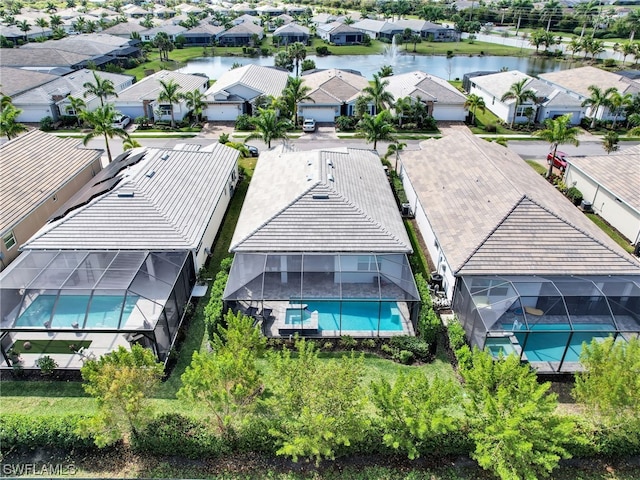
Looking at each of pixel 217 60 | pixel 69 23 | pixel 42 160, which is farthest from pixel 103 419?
pixel 69 23

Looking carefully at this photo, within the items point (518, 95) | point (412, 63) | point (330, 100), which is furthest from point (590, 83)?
point (412, 63)

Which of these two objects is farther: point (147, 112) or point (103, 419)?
point (147, 112)

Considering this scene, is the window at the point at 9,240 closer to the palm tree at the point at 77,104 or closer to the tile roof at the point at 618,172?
the palm tree at the point at 77,104

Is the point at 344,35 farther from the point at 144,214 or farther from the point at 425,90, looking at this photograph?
the point at 144,214

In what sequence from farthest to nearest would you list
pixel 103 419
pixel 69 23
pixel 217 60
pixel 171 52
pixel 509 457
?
pixel 69 23 < pixel 171 52 < pixel 217 60 < pixel 103 419 < pixel 509 457

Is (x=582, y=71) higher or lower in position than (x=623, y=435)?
higher

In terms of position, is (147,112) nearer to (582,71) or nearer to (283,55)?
(283,55)
